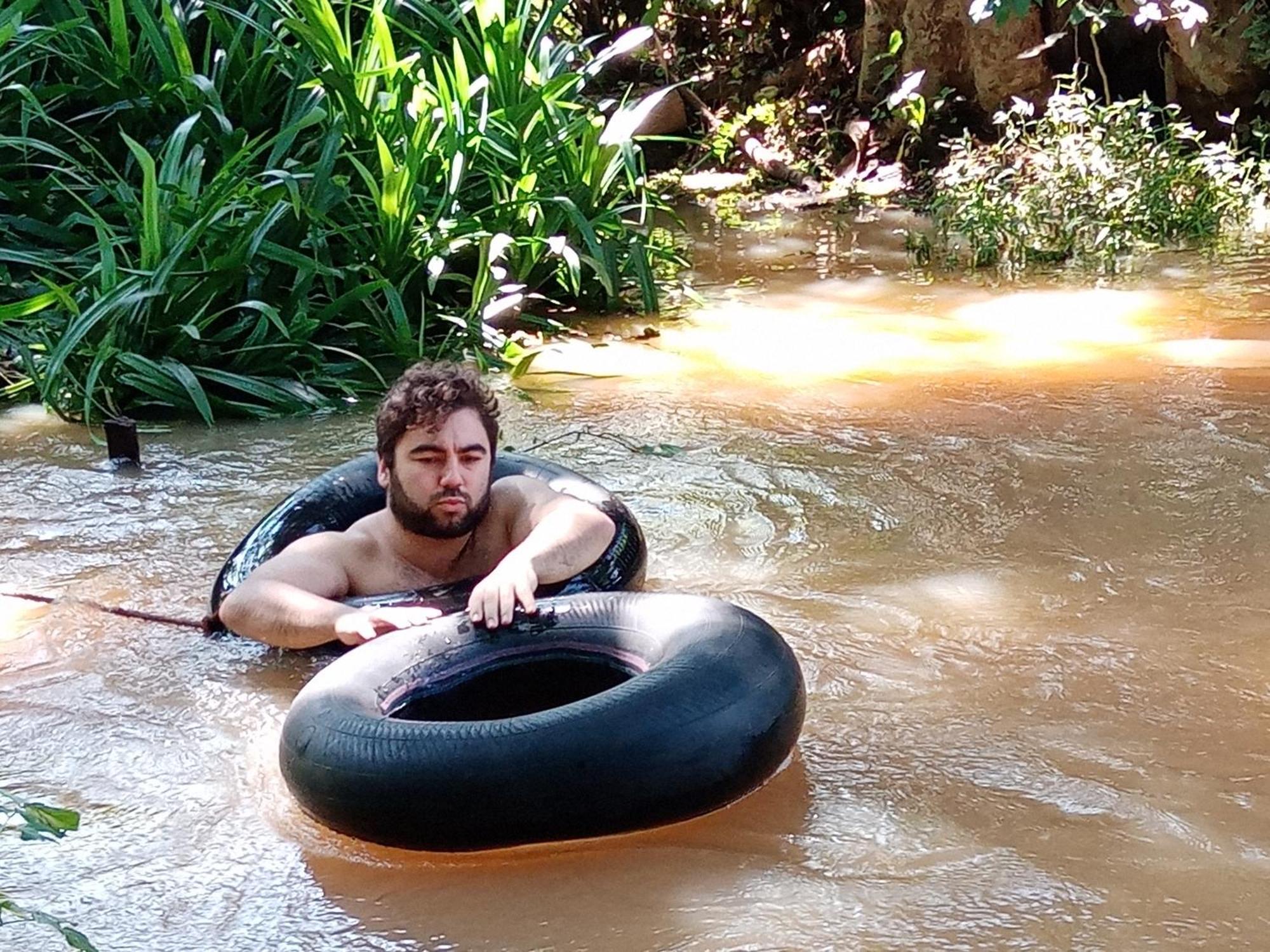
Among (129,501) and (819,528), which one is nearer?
(819,528)

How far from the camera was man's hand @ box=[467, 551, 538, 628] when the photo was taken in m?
2.97

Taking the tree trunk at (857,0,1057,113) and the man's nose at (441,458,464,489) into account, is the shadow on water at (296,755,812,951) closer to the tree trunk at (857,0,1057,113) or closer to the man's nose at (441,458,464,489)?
the man's nose at (441,458,464,489)

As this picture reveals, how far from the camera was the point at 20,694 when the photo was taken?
3.26 m

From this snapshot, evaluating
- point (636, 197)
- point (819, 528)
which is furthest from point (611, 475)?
point (636, 197)

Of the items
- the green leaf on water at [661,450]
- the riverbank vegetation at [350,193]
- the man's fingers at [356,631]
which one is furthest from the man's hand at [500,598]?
the riverbank vegetation at [350,193]

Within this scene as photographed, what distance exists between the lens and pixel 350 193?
614 cm

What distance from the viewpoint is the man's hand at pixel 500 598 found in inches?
117

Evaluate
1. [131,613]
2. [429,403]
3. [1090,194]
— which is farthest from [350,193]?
[1090,194]

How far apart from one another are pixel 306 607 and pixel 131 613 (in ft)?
2.19

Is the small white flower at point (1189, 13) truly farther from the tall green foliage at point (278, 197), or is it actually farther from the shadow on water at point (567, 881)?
the shadow on water at point (567, 881)

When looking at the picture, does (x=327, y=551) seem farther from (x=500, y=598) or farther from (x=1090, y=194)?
(x=1090, y=194)

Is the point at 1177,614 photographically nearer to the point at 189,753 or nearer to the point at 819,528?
the point at 819,528

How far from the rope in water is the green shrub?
206 inches

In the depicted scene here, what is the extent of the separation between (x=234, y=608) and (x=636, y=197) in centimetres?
704
